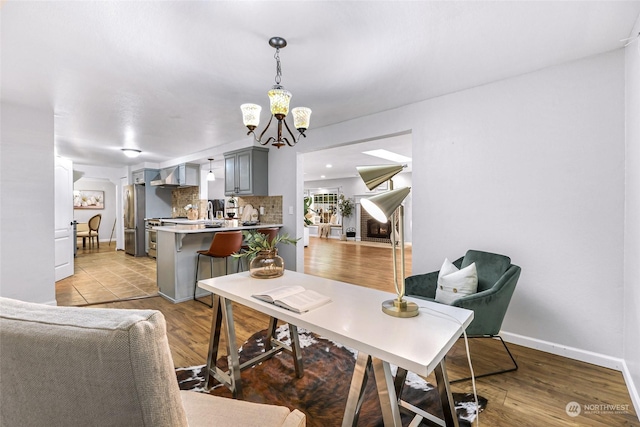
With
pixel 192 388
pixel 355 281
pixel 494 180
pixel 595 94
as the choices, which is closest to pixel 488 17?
pixel 595 94

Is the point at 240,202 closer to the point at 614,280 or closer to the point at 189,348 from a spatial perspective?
the point at 189,348

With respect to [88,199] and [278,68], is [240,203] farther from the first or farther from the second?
[88,199]

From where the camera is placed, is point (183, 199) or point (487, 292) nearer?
point (487, 292)

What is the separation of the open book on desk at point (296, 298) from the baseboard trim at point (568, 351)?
217 cm

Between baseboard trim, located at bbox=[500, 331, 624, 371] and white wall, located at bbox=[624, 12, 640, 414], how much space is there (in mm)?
115

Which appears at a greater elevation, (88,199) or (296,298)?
(88,199)

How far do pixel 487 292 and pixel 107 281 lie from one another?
5.37m

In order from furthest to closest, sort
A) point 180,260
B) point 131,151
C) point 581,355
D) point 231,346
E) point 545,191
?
point 131,151, point 180,260, point 545,191, point 581,355, point 231,346

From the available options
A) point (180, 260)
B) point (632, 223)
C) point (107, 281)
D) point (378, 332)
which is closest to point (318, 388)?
point (378, 332)

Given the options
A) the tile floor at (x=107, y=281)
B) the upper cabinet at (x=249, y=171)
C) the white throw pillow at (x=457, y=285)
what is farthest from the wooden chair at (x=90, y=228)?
the white throw pillow at (x=457, y=285)

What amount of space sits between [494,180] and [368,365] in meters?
2.29

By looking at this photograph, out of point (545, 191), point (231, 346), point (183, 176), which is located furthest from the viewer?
point (183, 176)

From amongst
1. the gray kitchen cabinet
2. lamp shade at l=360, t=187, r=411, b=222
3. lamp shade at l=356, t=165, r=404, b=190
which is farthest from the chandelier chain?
the gray kitchen cabinet

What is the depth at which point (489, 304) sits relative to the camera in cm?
193
